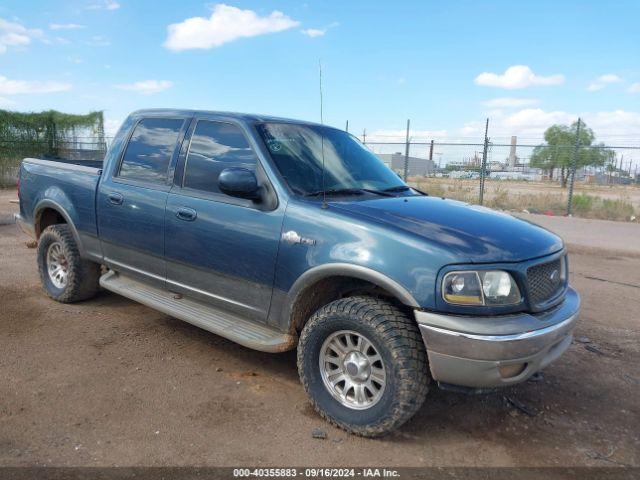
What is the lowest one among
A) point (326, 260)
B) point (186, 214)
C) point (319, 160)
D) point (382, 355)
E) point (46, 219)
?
point (382, 355)

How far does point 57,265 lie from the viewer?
5.56 meters

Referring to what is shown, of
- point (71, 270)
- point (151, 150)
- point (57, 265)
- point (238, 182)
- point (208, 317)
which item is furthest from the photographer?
point (57, 265)

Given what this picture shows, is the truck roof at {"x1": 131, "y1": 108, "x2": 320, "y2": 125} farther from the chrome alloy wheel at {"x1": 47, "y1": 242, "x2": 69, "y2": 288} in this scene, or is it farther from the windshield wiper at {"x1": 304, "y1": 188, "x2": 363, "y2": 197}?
the chrome alloy wheel at {"x1": 47, "y1": 242, "x2": 69, "y2": 288}

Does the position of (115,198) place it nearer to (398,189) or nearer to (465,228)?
(398,189)

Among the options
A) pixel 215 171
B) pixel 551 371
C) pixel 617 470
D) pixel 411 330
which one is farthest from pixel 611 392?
pixel 215 171

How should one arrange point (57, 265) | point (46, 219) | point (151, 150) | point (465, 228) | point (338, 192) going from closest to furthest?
1. point (465, 228)
2. point (338, 192)
3. point (151, 150)
4. point (57, 265)
5. point (46, 219)

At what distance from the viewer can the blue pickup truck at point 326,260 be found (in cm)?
291

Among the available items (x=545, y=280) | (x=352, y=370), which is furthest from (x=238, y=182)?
(x=545, y=280)

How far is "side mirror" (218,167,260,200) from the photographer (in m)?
3.46

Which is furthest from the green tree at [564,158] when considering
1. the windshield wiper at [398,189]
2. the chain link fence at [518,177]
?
the windshield wiper at [398,189]

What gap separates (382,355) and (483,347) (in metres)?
0.57

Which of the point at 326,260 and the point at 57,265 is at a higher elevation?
the point at 326,260

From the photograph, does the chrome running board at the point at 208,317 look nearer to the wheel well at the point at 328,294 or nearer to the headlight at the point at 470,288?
the wheel well at the point at 328,294

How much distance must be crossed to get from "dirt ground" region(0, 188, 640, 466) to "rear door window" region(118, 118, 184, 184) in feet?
4.68
